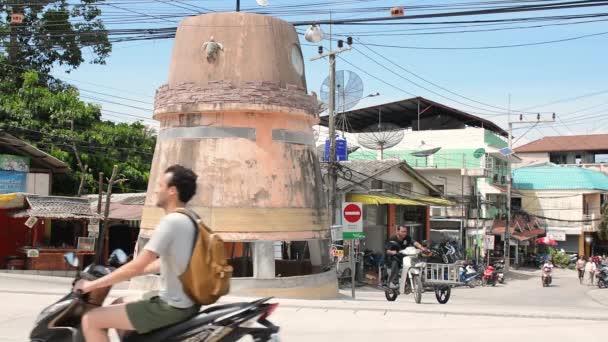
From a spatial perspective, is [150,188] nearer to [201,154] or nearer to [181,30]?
[201,154]

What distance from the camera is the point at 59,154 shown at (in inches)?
1190

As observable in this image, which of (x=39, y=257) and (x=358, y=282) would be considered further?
(x=358, y=282)

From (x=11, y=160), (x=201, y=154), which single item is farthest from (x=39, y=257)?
(x=201, y=154)

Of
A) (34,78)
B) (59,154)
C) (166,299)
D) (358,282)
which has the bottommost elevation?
(358,282)

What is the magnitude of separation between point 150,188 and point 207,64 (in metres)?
3.25

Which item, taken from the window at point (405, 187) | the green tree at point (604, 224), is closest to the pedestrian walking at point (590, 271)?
the window at point (405, 187)

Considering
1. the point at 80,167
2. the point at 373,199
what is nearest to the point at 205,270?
the point at 373,199

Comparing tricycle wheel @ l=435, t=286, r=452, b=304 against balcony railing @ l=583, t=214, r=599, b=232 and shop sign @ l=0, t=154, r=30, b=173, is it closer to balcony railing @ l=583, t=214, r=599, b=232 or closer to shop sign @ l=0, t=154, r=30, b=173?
shop sign @ l=0, t=154, r=30, b=173

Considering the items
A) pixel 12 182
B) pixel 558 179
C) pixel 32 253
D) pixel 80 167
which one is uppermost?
pixel 558 179

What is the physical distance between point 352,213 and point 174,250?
12.7 metres

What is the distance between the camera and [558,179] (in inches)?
2235

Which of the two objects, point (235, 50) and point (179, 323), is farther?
point (235, 50)

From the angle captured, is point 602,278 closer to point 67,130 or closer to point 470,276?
point 470,276

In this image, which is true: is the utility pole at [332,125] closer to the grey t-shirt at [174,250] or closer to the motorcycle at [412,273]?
the motorcycle at [412,273]
